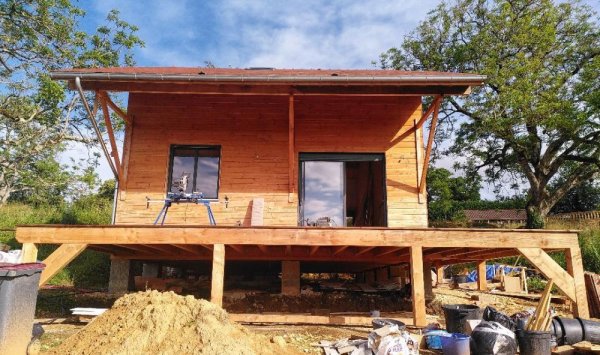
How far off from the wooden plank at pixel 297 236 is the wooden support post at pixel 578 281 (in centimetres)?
18

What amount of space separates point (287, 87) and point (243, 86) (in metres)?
0.82

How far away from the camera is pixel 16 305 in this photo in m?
3.75

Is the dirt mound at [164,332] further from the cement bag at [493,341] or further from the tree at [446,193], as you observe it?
the tree at [446,193]

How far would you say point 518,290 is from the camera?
11.2 m

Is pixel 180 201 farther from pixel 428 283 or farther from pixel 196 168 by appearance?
pixel 428 283

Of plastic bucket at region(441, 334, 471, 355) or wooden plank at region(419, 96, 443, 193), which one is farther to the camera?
wooden plank at region(419, 96, 443, 193)

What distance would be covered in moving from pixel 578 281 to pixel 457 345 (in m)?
2.68

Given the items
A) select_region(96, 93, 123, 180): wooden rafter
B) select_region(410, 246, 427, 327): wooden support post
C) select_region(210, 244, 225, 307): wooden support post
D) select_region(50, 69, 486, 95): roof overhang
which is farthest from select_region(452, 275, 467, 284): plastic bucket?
select_region(96, 93, 123, 180): wooden rafter

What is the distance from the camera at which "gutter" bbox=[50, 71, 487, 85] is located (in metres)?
6.83

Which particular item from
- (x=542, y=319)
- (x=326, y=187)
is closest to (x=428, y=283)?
(x=326, y=187)

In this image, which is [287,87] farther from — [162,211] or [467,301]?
[467,301]

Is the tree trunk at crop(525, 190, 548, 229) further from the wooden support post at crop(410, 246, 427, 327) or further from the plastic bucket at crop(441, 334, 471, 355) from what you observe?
the plastic bucket at crop(441, 334, 471, 355)

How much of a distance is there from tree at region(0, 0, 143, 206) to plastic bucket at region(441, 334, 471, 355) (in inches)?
629

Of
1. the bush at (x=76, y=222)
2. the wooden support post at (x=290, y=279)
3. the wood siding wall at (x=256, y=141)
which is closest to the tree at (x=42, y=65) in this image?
the bush at (x=76, y=222)
